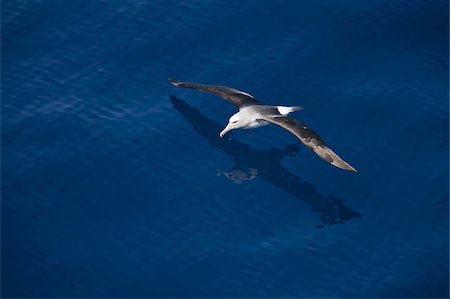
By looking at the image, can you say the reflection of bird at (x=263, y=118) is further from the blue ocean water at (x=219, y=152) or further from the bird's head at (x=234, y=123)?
the blue ocean water at (x=219, y=152)

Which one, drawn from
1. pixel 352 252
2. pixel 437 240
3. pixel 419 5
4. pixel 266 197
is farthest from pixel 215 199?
pixel 419 5

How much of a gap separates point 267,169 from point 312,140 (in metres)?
3.95

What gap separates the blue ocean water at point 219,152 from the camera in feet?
153

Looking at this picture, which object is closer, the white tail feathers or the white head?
the white head

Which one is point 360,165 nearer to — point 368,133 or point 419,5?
point 368,133

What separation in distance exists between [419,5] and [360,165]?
1663 cm

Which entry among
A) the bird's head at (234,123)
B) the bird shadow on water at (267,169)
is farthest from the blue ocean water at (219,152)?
the bird's head at (234,123)

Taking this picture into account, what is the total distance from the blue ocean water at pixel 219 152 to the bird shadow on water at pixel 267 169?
4.4 inches

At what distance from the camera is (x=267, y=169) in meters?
53.0

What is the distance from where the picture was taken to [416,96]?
188 feet

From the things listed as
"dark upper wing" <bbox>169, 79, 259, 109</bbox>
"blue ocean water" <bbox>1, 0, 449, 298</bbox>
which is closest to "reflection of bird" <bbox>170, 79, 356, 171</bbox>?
"dark upper wing" <bbox>169, 79, 259, 109</bbox>

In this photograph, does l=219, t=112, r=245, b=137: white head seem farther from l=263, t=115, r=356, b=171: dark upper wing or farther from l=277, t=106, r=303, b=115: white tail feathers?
l=277, t=106, r=303, b=115: white tail feathers

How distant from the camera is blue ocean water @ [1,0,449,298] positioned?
46.8 metres

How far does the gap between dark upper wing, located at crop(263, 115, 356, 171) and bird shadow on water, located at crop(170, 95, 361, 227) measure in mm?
2420
